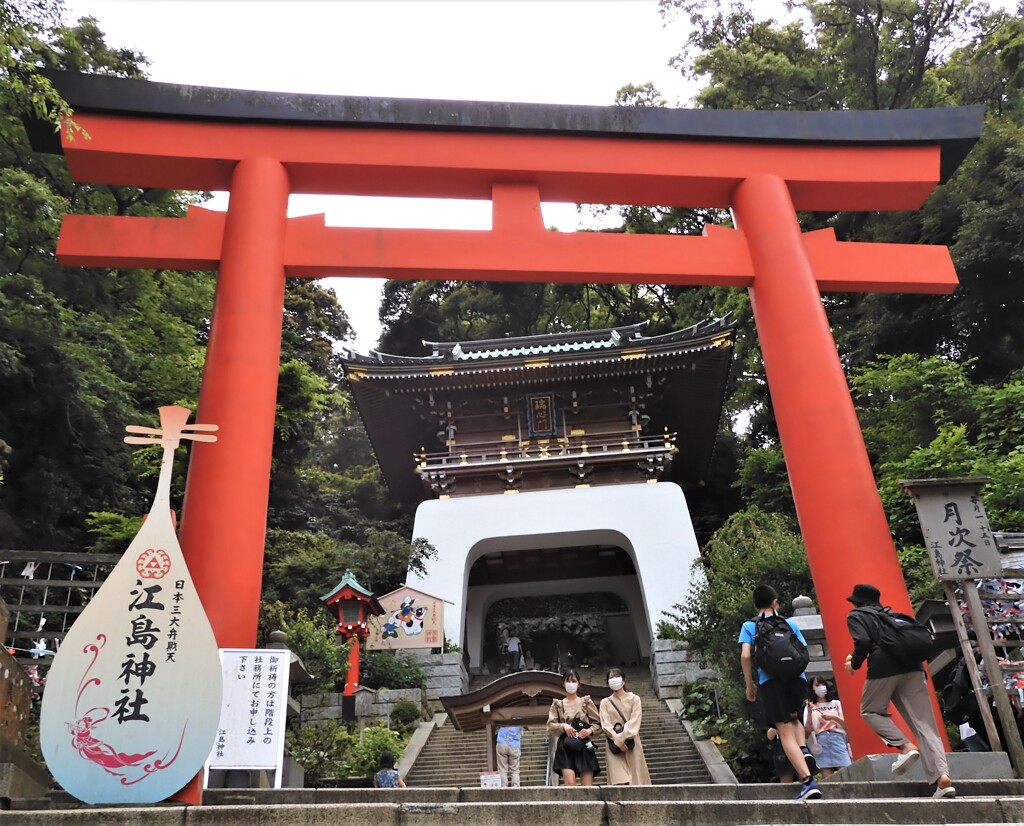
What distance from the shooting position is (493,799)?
3.77 m

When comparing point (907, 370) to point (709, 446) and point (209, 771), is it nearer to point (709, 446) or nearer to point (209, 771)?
point (709, 446)

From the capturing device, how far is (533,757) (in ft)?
34.1

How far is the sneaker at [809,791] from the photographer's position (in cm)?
381

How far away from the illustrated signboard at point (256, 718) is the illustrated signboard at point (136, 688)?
4.42 ft

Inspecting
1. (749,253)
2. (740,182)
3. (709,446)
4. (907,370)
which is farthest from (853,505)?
(709,446)

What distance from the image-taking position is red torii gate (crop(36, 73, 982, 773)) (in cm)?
599

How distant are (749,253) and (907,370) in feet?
22.7

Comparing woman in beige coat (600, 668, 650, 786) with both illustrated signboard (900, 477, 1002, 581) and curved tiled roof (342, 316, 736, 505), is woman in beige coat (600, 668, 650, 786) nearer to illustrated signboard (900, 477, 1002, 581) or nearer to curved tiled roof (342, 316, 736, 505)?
illustrated signboard (900, 477, 1002, 581)

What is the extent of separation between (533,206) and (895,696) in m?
4.95

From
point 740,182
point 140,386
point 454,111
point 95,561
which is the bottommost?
point 95,561

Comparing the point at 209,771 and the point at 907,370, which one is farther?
the point at 907,370

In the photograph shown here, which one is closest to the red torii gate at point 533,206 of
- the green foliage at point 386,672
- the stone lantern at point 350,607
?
the stone lantern at point 350,607

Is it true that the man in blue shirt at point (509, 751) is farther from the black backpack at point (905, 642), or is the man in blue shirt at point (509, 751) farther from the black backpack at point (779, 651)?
the black backpack at point (905, 642)

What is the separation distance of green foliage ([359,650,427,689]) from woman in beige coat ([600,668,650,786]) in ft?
25.4
